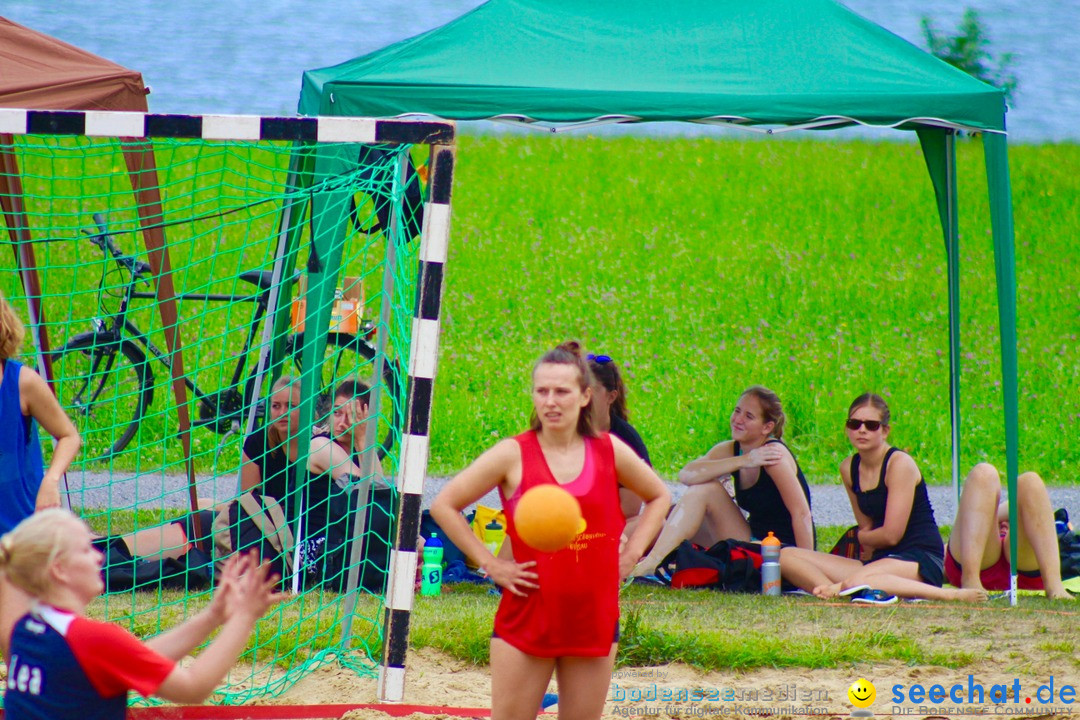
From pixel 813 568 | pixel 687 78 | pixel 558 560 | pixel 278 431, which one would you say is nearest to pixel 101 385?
pixel 278 431

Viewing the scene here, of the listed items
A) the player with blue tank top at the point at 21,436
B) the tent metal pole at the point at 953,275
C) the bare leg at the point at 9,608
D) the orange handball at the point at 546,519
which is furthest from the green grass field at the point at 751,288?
the bare leg at the point at 9,608

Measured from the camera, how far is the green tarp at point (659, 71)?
582 centimetres

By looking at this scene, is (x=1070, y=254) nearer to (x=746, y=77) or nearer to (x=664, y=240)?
(x=664, y=240)

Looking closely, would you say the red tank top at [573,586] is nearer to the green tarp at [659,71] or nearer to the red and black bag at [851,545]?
the green tarp at [659,71]

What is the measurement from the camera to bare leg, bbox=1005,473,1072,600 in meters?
6.08

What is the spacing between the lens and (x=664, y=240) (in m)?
18.1

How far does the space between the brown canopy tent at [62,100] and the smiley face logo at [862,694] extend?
3533 millimetres

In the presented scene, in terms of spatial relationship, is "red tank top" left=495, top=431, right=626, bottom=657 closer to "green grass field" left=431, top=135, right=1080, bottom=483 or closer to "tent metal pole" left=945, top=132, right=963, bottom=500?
"tent metal pole" left=945, top=132, right=963, bottom=500

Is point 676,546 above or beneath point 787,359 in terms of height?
beneath

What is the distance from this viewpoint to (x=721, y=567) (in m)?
6.36

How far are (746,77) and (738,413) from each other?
6.34ft

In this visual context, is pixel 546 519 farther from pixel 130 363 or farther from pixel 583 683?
pixel 130 363

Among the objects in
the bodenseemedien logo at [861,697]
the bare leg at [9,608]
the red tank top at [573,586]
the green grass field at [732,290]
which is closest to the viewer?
the bare leg at [9,608]

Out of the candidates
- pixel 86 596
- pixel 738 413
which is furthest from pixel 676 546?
pixel 86 596
